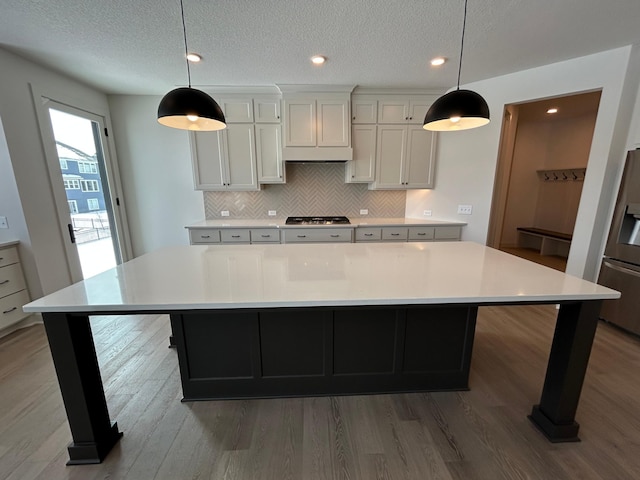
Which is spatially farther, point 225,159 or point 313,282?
point 225,159

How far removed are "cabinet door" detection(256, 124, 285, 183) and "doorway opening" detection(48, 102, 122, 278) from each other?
2091 millimetres

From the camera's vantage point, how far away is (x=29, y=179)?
255 cm

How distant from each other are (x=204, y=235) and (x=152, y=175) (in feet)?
4.34

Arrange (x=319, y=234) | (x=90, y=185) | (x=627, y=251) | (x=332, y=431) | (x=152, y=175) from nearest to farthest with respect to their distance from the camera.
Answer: (x=332, y=431), (x=627, y=251), (x=90, y=185), (x=319, y=234), (x=152, y=175)

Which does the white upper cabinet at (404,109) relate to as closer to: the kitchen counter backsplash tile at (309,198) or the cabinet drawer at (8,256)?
the kitchen counter backsplash tile at (309,198)

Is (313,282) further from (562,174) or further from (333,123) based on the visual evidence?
(562,174)

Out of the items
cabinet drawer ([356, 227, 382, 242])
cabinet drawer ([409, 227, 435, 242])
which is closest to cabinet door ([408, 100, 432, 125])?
cabinet drawer ([409, 227, 435, 242])

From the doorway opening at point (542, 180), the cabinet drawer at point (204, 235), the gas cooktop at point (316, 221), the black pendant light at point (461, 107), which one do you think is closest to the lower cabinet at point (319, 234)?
the cabinet drawer at point (204, 235)

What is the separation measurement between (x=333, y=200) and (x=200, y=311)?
10.1ft

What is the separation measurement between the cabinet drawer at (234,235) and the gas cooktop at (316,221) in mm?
570

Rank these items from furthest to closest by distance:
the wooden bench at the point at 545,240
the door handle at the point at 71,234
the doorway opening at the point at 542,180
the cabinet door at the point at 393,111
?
the wooden bench at the point at 545,240
the doorway opening at the point at 542,180
the cabinet door at the point at 393,111
the door handle at the point at 71,234

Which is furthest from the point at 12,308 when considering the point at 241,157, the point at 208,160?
the point at 241,157

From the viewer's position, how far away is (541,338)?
2.43 meters

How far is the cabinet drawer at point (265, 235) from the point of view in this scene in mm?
3455
